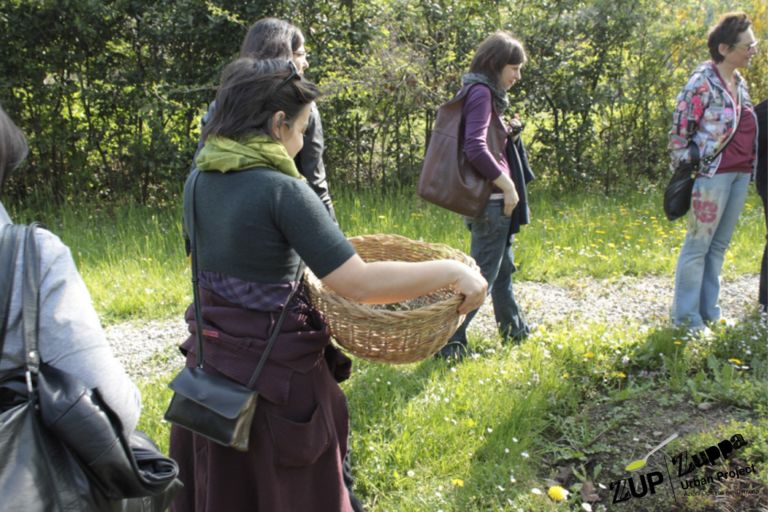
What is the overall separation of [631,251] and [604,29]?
10.5ft

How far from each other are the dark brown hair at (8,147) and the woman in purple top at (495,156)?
2770mm

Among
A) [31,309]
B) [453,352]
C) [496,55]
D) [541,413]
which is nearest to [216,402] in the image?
[31,309]

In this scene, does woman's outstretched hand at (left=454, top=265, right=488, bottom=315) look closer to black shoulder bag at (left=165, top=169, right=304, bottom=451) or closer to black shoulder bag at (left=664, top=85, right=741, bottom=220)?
black shoulder bag at (left=165, top=169, right=304, bottom=451)

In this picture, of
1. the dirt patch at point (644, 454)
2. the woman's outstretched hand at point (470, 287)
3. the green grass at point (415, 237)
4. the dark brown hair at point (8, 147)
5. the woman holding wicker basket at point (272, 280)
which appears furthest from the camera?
the green grass at point (415, 237)

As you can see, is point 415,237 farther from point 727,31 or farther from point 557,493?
point 557,493

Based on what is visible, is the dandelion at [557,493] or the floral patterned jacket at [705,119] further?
the floral patterned jacket at [705,119]

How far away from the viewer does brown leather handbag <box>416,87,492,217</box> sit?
419cm

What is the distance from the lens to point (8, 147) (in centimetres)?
171

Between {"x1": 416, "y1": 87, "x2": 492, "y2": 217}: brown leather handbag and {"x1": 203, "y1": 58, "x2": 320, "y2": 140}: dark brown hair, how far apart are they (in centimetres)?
214

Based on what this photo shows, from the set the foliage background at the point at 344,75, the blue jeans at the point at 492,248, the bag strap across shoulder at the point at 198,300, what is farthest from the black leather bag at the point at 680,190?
the foliage background at the point at 344,75

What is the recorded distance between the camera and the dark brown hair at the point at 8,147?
5.55ft

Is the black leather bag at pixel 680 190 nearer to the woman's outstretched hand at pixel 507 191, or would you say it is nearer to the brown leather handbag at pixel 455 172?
the woman's outstretched hand at pixel 507 191

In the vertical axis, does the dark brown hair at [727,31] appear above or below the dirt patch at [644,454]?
above

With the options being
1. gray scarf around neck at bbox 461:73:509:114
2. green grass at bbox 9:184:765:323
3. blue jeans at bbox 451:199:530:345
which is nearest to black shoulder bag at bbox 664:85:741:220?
blue jeans at bbox 451:199:530:345
